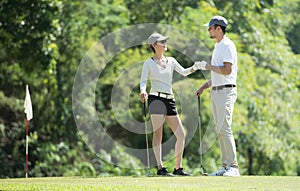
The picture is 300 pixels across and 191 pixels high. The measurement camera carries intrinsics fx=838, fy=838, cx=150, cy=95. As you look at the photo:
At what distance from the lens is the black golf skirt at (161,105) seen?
34.9 feet

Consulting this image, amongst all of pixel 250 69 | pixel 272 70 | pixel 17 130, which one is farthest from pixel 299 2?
pixel 17 130

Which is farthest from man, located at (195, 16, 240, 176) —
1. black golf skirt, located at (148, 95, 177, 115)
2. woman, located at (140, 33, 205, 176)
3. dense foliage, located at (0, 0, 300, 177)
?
dense foliage, located at (0, 0, 300, 177)

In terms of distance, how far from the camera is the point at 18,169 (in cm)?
2356

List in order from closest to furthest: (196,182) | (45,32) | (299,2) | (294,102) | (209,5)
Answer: (196,182) < (45,32) < (209,5) < (294,102) < (299,2)

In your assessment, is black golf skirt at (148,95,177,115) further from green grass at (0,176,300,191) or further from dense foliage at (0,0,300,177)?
dense foliage at (0,0,300,177)

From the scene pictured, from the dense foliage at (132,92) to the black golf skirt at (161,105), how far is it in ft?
36.6

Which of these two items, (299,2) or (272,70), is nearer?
(272,70)

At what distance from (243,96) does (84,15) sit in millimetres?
5069

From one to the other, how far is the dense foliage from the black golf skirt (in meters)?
11.2

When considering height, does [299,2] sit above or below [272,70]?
above

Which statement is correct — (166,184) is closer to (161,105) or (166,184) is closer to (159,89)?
(161,105)

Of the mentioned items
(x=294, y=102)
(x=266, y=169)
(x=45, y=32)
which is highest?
(x=45, y=32)

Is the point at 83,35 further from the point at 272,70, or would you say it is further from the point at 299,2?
the point at 299,2

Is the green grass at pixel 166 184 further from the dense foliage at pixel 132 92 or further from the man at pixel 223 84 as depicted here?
the dense foliage at pixel 132 92
